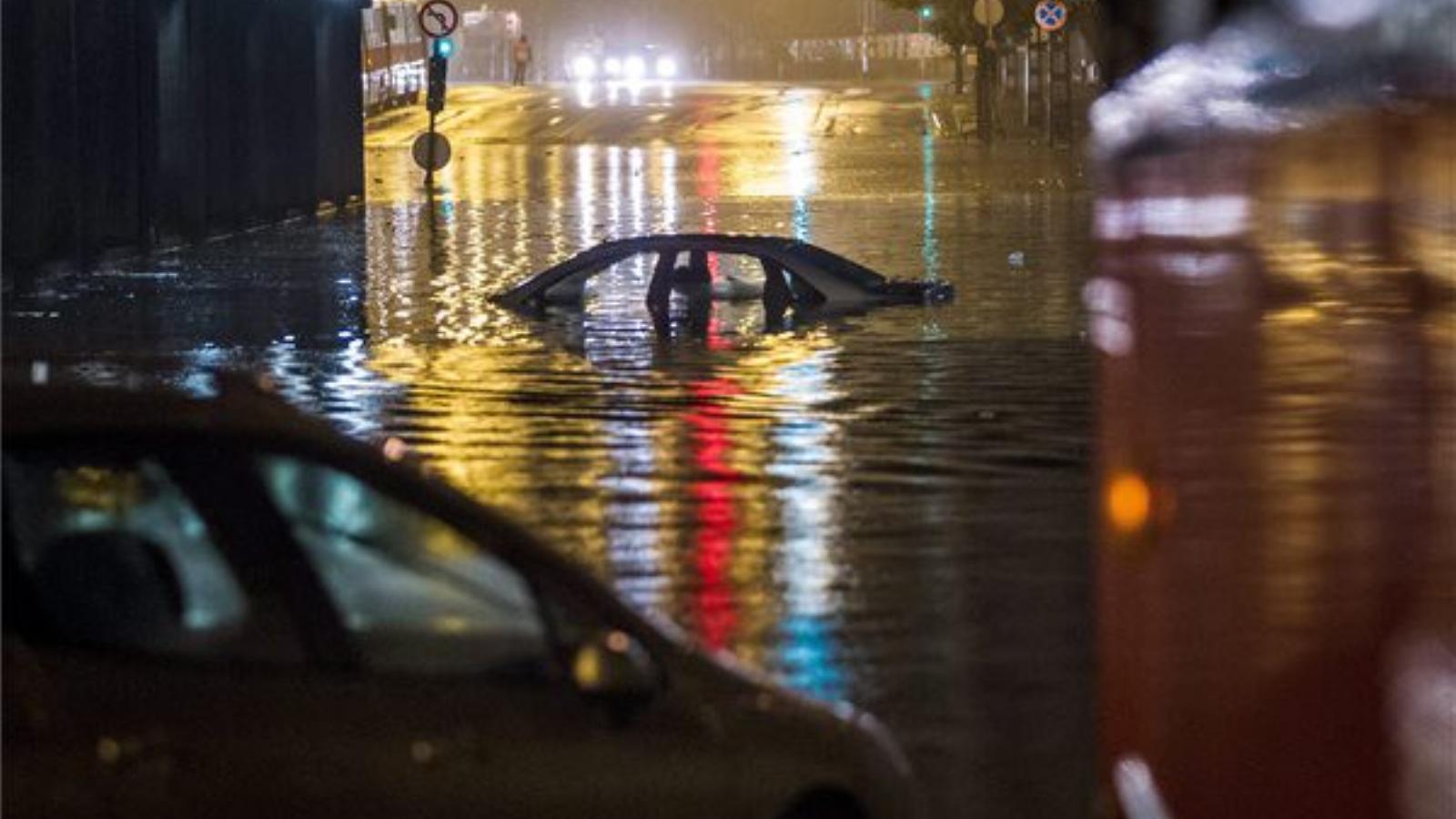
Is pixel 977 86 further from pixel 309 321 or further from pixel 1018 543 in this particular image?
pixel 1018 543

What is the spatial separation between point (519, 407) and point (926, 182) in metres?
31.4

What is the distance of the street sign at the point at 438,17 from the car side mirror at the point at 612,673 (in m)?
34.3

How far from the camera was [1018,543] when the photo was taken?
1352cm

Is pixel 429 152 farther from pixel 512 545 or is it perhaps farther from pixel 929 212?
pixel 512 545

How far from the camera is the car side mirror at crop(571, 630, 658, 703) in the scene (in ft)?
16.8

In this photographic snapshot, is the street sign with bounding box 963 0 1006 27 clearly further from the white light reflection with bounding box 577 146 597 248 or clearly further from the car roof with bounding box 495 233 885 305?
the car roof with bounding box 495 233 885 305

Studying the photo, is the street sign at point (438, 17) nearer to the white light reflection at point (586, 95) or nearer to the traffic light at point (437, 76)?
the traffic light at point (437, 76)

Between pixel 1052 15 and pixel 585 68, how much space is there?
2551 inches

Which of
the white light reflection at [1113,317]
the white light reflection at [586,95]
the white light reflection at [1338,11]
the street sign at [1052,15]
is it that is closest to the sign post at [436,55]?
the street sign at [1052,15]

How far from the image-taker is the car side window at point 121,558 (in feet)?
15.4

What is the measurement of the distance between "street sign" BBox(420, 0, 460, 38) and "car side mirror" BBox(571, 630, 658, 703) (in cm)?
3435

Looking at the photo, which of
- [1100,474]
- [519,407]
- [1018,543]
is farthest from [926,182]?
[1100,474]

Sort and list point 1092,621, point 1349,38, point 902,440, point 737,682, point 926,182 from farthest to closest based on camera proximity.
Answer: point 926,182 < point 902,440 < point 1092,621 < point 737,682 < point 1349,38

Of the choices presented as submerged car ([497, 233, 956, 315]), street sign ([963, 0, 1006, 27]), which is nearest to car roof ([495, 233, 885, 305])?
submerged car ([497, 233, 956, 315])
